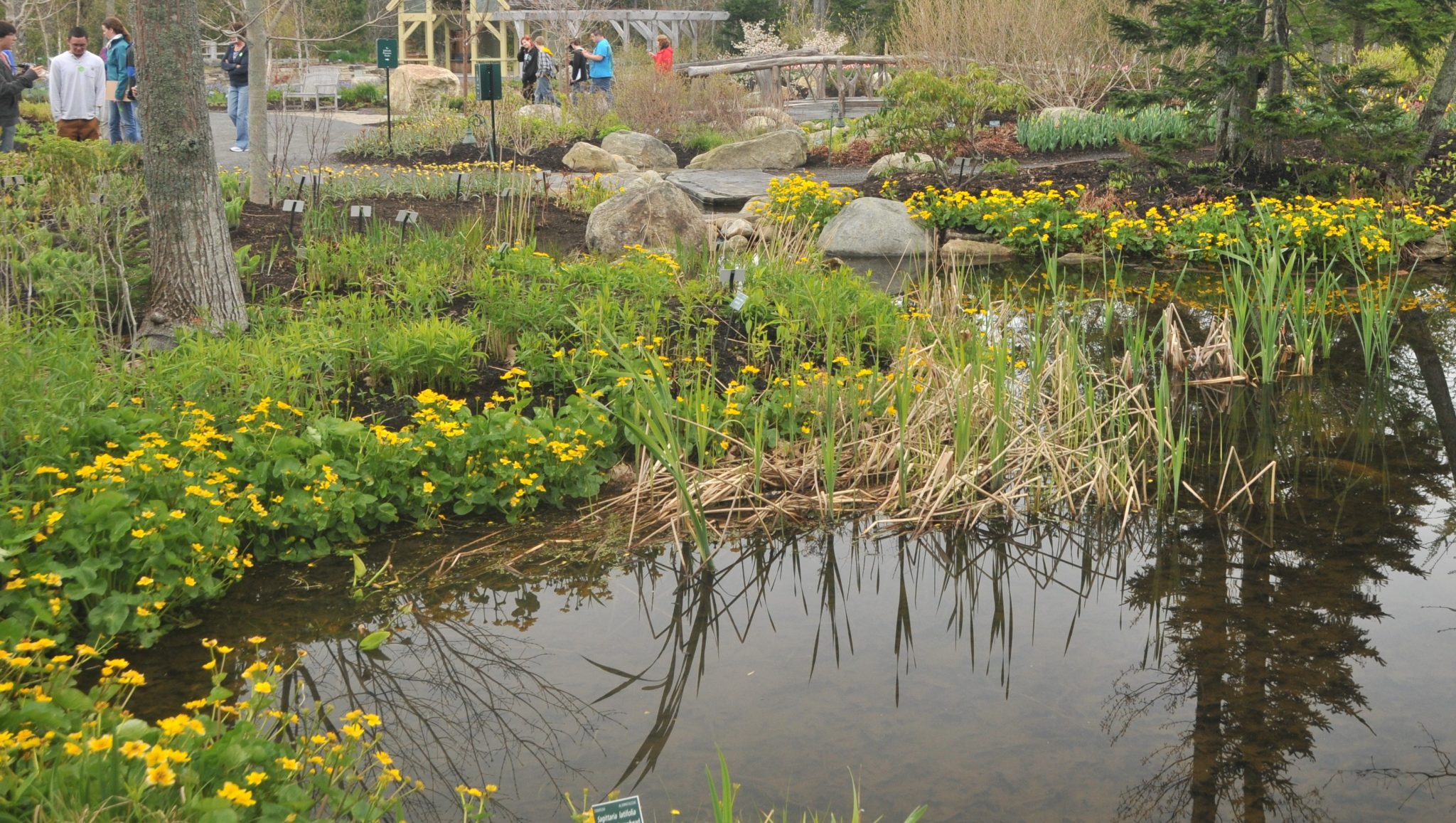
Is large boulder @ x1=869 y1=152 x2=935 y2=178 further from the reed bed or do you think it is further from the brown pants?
the brown pants

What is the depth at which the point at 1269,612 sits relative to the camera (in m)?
4.12

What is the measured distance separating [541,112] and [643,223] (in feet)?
33.4

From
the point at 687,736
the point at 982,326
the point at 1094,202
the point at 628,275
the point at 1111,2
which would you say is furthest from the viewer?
the point at 1111,2

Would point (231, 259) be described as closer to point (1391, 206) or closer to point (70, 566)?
point (70, 566)

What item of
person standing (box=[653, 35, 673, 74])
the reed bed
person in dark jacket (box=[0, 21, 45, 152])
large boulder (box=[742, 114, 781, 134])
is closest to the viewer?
the reed bed

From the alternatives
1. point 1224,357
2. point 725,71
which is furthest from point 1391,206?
point 725,71

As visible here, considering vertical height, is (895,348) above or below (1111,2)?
below

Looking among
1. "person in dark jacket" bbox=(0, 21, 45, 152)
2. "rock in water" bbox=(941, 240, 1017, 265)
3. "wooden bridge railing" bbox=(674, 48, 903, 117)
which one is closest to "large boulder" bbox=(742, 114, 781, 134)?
"wooden bridge railing" bbox=(674, 48, 903, 117)

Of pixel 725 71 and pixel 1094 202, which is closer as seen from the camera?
pixel 1094 202

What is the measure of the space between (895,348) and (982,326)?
46 cm

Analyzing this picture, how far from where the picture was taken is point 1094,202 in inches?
439

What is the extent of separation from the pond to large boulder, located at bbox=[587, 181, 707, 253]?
195 inches

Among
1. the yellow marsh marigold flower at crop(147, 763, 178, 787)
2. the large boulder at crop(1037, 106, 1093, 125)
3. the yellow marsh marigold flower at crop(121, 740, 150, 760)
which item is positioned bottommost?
the yellow marsh marigold flower at crop(147, 763, 178, 787)

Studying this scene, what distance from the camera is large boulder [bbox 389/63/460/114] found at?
22.5 m
